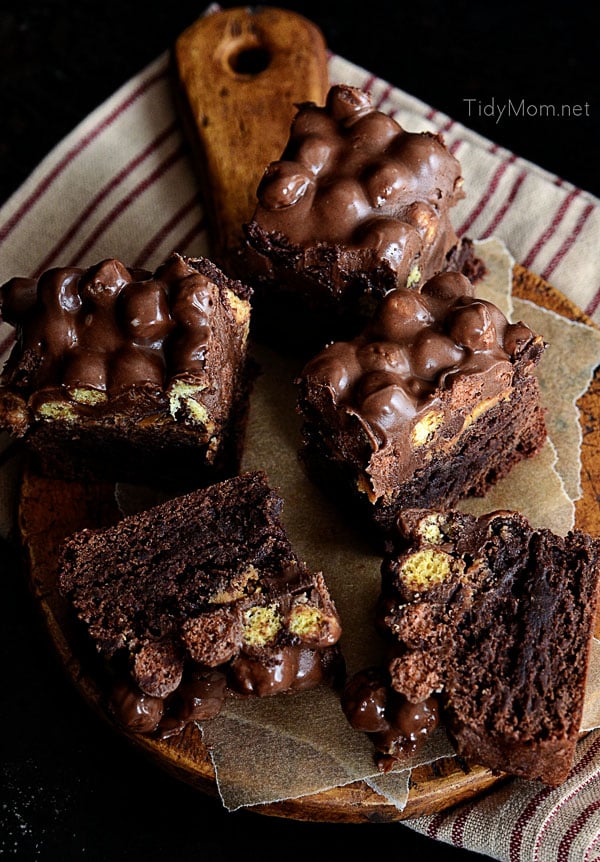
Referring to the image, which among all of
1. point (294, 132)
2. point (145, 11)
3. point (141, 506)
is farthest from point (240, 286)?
point (145, 11)

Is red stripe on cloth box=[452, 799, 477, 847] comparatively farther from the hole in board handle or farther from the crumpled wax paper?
the hole in board handle

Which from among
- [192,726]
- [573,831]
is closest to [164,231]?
[192,726]

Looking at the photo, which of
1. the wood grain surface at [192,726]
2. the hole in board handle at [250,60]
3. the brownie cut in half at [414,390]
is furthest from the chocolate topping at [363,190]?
the hole in board handle at [250,60]

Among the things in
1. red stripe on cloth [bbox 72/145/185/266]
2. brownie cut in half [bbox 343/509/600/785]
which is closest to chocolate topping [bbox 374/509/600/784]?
brownie cut in half [bbox 343/509/600/785]

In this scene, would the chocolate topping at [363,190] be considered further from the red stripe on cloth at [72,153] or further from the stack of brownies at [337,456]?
the red stripe on cloth at [72,153]

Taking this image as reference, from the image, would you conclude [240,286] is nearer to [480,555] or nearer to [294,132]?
[294,132]

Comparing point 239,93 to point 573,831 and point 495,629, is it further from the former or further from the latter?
point 573,831
